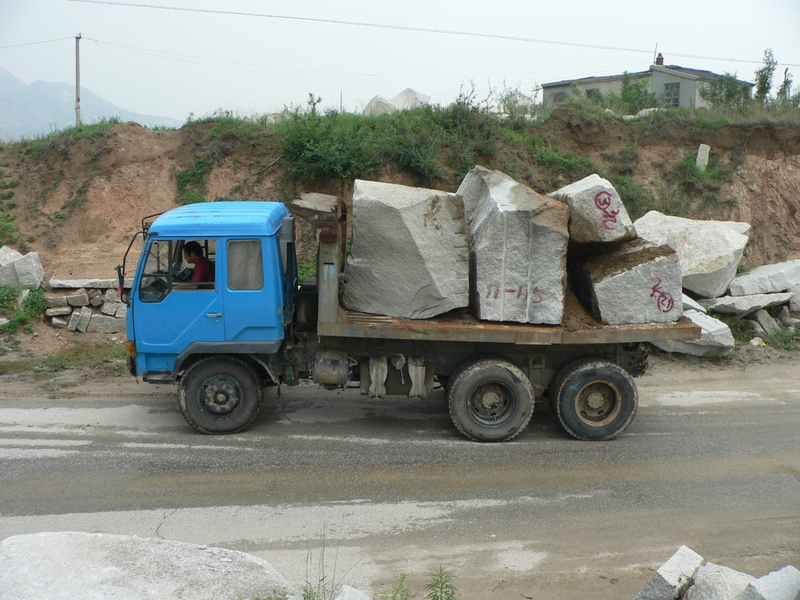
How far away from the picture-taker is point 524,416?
7176mm

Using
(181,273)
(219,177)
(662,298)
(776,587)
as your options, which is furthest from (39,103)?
(776,587)

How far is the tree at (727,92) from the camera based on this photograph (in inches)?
763

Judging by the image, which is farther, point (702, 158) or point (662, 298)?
point (702, 158)

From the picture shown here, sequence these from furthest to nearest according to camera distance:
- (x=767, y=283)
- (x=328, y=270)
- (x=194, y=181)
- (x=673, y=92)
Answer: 1. (x=673, y=92)
2. (x=194, y=181)
3. (x=767, y=283)
4. (x=328, y=270)

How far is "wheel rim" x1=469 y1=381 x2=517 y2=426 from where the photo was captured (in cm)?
721

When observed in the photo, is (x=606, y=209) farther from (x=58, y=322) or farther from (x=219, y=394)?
(x=58, y=322)

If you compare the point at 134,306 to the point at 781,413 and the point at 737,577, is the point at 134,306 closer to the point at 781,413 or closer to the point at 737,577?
the point at 737,577

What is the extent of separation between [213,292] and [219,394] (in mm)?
1195

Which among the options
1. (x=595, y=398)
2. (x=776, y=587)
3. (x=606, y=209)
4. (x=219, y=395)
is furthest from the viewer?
(x=595, y=398)

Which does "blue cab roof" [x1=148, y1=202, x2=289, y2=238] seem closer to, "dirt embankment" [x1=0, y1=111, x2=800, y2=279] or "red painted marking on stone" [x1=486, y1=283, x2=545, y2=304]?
"red painted marking on stone" [x1=486, y1=283, x2=545, y2=304]

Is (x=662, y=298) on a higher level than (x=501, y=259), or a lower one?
lower

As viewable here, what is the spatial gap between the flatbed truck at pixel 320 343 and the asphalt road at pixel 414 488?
1.48 ft

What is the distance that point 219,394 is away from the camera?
716cm

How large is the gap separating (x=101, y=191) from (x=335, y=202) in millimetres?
9831
